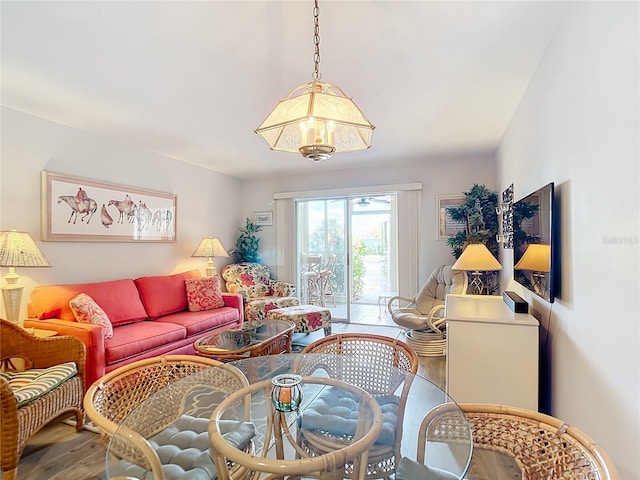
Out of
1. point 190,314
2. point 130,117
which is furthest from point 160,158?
point 190,314

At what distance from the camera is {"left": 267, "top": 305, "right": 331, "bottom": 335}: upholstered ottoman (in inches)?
155

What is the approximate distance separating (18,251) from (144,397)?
181 cm

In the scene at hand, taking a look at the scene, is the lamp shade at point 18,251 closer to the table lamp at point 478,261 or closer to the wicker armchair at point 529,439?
the wicker armchair at point 529,439

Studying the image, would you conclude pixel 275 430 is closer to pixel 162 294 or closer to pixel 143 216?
pixel 162 294

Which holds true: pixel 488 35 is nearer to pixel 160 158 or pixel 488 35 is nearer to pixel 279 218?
pixel 160 158

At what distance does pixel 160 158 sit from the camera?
4.22m

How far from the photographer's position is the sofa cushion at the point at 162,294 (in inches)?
143

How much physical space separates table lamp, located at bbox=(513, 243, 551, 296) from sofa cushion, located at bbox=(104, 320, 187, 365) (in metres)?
2.98

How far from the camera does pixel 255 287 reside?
4914mm

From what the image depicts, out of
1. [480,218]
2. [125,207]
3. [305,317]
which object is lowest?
[305,317]

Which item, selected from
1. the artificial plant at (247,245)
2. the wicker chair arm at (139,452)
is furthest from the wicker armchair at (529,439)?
the artificial plant at (247,245)

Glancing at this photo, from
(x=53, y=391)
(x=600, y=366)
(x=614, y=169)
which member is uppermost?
(x=614, y=169)

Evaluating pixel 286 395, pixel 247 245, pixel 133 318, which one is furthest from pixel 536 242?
pixel 247 245

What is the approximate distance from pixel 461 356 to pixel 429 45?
6.05 feet
